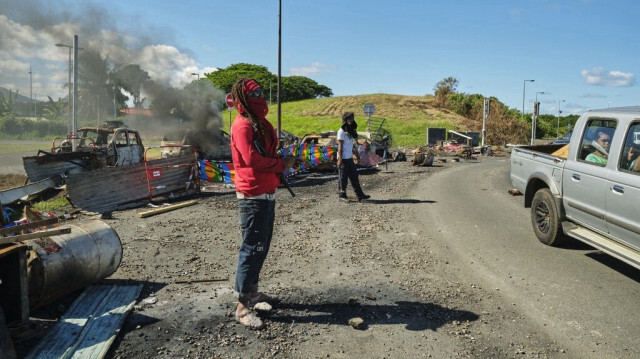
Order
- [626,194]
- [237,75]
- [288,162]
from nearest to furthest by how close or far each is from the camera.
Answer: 1. [288,162]
2. [626,194]
3. [237,75]

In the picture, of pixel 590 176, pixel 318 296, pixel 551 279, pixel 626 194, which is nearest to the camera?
pixel 318 296

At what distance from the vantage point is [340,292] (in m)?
4.75

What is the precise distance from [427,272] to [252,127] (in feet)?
9.50

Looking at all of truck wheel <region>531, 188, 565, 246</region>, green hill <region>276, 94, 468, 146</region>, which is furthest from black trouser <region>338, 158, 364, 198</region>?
green hill <region>276, 94, 468, 146</region>

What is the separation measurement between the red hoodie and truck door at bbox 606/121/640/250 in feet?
→ 12.0

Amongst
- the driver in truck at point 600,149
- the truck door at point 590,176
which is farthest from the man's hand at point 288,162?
the driver in truck at point 600,149

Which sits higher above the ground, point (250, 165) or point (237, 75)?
point (237, 75)

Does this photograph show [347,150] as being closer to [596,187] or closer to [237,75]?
[596,187]

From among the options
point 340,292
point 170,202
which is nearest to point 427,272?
point 340,292

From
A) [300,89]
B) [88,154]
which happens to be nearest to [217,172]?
[88,154]

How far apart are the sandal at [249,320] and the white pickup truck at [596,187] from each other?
387 cm

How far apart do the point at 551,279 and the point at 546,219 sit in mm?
1632

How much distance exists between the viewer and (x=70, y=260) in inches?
169

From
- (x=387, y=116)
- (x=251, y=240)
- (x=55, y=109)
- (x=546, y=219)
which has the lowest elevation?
(x=546, y=219)
